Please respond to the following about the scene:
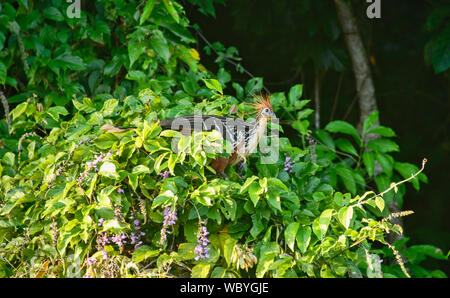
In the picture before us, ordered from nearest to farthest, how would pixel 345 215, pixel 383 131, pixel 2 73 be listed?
pixel 345 215 → pixel 2 73 → pixel 383 131

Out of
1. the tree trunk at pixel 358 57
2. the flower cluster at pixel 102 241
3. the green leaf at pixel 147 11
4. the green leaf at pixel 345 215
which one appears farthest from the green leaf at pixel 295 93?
the flower cluster at pixel 102 241

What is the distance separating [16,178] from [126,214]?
1.55ft

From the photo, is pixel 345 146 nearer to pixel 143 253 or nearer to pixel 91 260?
pixel 143 253

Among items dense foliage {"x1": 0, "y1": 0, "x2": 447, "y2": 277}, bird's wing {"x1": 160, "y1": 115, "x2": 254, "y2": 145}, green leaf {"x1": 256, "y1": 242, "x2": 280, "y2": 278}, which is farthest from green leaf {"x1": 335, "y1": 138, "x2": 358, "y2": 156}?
green leaf {"x1": 256, "y1": 242, "x2": 280, "y2": 278}

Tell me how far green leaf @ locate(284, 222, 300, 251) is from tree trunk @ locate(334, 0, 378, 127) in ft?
5.76

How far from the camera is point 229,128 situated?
5.76ft

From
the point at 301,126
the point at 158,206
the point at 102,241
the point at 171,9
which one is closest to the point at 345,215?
the point at 158,206

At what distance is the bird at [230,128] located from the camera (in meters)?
1.71

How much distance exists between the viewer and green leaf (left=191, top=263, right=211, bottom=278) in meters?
1.59

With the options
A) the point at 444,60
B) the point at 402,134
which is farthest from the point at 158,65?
the point at 402,134

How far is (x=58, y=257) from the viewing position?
1688 millimetres

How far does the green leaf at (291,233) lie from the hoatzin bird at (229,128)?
289 mm

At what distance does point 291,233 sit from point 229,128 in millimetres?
415

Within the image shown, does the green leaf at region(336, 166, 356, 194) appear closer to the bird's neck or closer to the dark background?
the bird's neck
